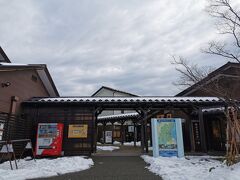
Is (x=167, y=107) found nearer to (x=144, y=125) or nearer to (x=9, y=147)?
(x=144, y=125)

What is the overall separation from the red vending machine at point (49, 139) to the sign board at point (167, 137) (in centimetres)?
463

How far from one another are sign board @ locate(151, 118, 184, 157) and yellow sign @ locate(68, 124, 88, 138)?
11.6ft

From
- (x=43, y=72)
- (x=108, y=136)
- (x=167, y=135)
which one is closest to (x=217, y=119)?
(x=167, y=135)

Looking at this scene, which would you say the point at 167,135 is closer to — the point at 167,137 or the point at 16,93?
the point at 167,137

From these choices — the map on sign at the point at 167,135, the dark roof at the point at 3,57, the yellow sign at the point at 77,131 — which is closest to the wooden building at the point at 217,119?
the map on sign at the point at 167,135

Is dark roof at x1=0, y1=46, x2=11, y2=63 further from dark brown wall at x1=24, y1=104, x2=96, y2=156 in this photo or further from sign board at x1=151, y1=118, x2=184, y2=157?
sign board at x1=151, y1=118, x2=184, y2=157

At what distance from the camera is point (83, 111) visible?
11406mm

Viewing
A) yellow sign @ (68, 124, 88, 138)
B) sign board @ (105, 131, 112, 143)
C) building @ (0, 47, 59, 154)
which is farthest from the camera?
sign board @ (105, 131, 112, 143)

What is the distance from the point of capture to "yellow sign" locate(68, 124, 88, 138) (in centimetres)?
1105

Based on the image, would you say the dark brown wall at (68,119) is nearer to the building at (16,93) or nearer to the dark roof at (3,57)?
the building at (16,93)

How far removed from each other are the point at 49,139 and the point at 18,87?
10.2 feet

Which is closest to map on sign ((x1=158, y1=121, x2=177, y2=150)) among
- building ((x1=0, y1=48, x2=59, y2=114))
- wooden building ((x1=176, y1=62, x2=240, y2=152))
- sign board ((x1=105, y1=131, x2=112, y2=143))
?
wooden building ((x1=176, y1=62, x2=240, y2=152))

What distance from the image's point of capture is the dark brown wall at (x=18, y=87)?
31.6 ft

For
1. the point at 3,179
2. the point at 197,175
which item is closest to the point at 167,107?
the point at 197,175
